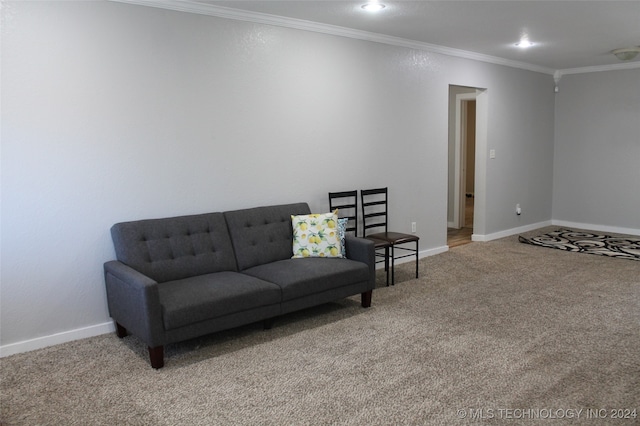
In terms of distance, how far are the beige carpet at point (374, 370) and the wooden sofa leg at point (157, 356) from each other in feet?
0.27

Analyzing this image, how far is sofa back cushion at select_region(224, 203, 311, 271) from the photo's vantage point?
4.20 meters

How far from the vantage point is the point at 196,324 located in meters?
3.33

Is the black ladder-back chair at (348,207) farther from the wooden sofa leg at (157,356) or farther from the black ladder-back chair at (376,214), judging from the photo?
the wooden sofa leg at (157,356)

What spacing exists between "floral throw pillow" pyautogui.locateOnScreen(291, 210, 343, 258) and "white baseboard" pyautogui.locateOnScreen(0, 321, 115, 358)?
1.58 m

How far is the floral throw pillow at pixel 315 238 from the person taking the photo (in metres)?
4.39

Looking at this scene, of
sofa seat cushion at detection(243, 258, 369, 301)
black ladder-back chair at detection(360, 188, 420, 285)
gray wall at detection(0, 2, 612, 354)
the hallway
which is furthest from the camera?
the hallway

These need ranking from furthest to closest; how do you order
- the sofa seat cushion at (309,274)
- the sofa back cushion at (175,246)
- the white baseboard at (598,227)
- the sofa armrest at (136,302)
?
the white baseboard at (598,227) < the sofa seat cushion at (309,274) < the sofa back cushion at (175,246) < the sofa armrest at (136,302)

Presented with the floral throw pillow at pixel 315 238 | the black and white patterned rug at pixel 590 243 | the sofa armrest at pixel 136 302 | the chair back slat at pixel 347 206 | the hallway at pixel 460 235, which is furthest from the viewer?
the hallway at pixel 460 235

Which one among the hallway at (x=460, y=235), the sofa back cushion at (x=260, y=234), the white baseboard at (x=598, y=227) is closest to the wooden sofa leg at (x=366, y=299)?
the sofa back cushion at (x=260, y=234)

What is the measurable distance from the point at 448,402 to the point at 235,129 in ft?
9.03

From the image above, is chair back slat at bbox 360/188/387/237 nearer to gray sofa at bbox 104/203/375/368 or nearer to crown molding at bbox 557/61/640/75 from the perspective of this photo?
gray sofa at bbox 104/203/375/368

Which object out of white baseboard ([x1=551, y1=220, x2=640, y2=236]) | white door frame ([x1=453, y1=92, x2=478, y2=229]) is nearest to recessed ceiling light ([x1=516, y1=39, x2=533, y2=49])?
white door frame ([x1=453, y1=92, x2=478, y2=229])

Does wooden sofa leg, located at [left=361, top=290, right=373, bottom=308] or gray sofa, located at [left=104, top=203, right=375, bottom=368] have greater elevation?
gray sofa, located at [left=104, top=203, right=375, bottom=368]

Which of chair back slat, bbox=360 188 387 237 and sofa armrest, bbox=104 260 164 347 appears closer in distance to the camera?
sofa armrest, bbox=104 260 164 347
